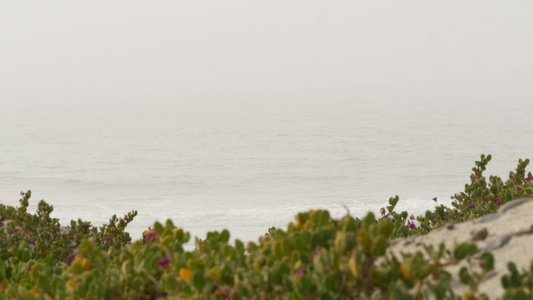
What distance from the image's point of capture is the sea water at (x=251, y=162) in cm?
2679

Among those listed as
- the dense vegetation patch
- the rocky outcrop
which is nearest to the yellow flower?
the dense vegetation patch

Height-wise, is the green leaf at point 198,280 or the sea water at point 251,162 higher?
the sea water at point 251,162

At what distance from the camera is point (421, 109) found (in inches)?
2936

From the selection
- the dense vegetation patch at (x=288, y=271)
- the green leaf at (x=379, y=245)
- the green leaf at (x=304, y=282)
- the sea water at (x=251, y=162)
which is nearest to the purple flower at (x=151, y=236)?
the dense vegetation patch at (x=288, y=271)

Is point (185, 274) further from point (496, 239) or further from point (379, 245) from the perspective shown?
point (496, 239)

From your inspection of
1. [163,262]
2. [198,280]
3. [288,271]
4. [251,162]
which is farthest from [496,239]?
[251,162]

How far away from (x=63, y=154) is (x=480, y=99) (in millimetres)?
64100

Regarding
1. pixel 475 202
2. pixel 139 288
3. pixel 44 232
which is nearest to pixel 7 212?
pixel 44 232

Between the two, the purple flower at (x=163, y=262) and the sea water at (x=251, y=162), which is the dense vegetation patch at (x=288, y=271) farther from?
the sea water at (x=251, y=162)

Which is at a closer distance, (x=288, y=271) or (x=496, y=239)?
(x=288, y=271)

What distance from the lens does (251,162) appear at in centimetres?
4106

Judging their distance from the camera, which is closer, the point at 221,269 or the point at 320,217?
the point at 221,269

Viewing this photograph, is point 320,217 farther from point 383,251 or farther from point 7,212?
point 7,212

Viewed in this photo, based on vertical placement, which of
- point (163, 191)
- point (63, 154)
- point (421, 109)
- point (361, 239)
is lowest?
point (361, 239)
